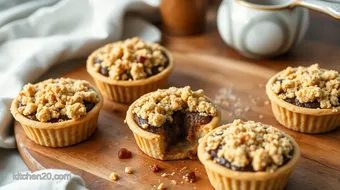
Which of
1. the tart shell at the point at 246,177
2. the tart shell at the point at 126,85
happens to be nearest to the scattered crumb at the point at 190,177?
the tart shell at the point at 246,177

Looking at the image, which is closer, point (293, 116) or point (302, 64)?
point (293, 116)

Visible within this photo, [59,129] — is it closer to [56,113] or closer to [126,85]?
[56,113]

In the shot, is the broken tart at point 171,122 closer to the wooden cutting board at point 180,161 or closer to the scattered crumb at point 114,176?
the wooden cutting board at point 180,161

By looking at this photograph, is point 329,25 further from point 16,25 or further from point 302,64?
point 16,25

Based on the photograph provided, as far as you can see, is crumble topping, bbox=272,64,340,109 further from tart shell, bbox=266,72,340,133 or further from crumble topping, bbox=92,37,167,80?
crumble topping, bbox=92,37,167,80

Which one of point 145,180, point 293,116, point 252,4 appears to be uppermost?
point 252,4

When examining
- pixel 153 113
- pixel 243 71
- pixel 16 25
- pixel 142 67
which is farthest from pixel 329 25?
pixel 16 25
